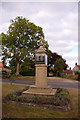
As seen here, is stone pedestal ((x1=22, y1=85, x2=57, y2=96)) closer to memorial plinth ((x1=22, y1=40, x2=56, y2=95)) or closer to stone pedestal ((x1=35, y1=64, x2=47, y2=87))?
memorial plinth ((x1=22, y1=40, x2=56, y2=95))

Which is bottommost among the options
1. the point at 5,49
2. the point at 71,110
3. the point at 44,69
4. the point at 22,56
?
the point at 71,110

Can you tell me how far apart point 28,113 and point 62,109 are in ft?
6.61

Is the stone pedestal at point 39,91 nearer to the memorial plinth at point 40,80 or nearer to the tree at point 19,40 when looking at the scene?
the memorial plinth at point 40,80

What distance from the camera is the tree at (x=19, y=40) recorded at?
29.7m

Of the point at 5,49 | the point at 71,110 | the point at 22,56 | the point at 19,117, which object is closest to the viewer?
the point at 19,117

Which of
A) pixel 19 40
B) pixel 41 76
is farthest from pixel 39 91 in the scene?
pixel 19 40

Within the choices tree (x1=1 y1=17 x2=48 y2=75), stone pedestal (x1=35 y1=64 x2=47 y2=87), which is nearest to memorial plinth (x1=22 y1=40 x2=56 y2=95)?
stone pedestal (x1=35 y1=64 x2=47 y2=87)

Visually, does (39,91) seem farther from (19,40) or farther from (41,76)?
(19,40)

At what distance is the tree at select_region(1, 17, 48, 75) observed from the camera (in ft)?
97.5

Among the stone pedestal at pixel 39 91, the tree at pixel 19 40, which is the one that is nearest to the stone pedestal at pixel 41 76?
the stone pedestal at pixel 39 91

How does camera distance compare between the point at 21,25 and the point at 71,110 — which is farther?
the point at 21,25

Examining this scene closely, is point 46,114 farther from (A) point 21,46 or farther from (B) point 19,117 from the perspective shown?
(A) point 21,46

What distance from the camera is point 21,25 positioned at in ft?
97.8

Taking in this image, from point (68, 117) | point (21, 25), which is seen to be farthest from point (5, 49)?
point (68, 117)
